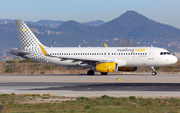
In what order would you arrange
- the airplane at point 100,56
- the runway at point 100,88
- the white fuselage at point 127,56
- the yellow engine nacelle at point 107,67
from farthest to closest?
the white fuselage at point 127,56
the airplane at point 100,56
the yellow engine nacelle at point 107,67
the runway at point 100,88

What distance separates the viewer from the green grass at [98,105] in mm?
13008

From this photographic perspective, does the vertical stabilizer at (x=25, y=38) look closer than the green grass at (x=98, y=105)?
No

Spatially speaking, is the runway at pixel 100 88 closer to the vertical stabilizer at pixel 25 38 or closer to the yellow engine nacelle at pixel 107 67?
the yellow engine nacelle at pixel 107 67

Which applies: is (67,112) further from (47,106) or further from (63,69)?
(63,69)

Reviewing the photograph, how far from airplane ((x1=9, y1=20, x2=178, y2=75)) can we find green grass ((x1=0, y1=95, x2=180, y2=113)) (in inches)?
775

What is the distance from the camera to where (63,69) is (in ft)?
154

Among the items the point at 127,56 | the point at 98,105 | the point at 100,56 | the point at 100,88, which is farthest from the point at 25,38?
the point at 98,105

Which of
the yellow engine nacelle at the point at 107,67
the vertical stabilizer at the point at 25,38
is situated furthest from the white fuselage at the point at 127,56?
the vertical stabilizer at the point at 25,38

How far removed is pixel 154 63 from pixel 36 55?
52.3 ft

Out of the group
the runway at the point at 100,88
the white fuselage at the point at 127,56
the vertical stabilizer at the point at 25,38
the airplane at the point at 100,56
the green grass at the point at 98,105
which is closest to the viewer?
the green grass at the point at 98,105

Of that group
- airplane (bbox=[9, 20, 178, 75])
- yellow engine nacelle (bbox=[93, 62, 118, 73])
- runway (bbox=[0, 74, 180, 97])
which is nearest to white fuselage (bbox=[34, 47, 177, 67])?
airplane (bbox=[9, 20, 178, 75])

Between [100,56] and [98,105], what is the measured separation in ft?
80.0

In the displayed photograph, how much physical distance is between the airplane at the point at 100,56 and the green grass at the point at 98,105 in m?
19.7

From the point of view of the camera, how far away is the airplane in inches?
1444
